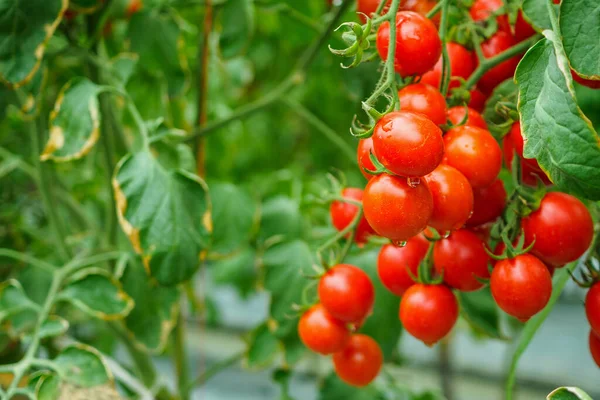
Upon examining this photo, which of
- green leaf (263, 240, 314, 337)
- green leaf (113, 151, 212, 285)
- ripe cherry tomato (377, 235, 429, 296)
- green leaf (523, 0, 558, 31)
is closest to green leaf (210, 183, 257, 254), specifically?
green leaf (263, 240, 314, 337)

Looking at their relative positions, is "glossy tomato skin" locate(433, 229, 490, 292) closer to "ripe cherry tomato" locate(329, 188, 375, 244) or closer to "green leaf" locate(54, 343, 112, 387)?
"ripe cherry tomato" locate(329, 188, 375, 244)

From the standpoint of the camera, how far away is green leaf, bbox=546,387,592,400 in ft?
1.00

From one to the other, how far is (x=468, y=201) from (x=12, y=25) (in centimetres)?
39

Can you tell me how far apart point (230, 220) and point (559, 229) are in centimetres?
44

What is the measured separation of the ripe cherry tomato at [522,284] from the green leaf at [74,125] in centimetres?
35

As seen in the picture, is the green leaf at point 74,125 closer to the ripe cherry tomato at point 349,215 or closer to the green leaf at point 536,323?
the ripe cherry tomato at point 349,215

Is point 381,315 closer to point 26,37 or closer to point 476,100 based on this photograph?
point 476,100

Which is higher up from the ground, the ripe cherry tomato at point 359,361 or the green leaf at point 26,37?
the green leaf at point 26,37

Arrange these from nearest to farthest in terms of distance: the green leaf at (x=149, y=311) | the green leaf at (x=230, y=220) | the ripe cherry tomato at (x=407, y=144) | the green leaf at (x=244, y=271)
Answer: the ripe cherry tomato at (x=407, y=144) → the green leaf at (x=149, y=311) → the green leaf at (x=230, y=220) → the green leaf at (x=244, y=271)

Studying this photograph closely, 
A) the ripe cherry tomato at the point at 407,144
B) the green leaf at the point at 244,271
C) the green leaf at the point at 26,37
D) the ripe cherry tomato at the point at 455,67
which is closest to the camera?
the ripe cherry tomato at the point at 407,144

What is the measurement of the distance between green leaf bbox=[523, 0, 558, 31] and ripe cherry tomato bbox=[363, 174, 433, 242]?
0.12 m

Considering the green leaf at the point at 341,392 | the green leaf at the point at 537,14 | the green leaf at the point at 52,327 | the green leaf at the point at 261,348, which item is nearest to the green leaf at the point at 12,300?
the green leaf at the point at 52,327

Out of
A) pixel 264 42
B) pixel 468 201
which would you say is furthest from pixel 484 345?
pixel 468 201

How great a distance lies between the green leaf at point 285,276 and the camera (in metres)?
0.64
